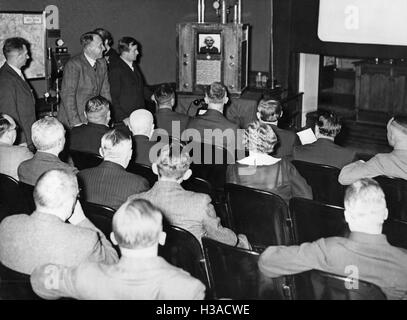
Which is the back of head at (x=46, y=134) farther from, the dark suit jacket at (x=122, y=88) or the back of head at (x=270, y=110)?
the dark suit jacket at (x=122, y=88)

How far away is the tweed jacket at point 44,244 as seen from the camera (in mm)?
2195

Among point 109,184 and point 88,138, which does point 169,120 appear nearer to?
point 88,138

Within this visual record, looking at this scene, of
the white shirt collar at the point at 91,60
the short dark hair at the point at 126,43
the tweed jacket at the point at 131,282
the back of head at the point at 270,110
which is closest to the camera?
the tweed jacket at the point at 131,282

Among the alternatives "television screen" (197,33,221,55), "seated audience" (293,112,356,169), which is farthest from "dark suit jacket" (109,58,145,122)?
"seated audience" (293,112,356,169)

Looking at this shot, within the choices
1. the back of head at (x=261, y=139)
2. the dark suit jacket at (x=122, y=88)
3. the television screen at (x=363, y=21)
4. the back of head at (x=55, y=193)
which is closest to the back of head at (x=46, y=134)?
the back of head at (x=55, y=193)

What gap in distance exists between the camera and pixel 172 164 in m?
2.78

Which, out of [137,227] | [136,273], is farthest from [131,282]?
[137,227]

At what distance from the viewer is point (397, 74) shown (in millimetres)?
8500

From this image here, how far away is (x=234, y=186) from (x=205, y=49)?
13.8ft

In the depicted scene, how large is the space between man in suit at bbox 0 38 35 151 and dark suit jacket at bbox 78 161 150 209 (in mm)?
1840

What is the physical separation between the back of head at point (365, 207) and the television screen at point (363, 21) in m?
4.11

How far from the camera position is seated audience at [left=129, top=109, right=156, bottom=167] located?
4137mm

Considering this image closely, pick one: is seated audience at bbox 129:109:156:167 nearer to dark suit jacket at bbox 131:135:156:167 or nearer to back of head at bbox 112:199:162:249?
dark suit jacket at bbox 131:135:156:167
